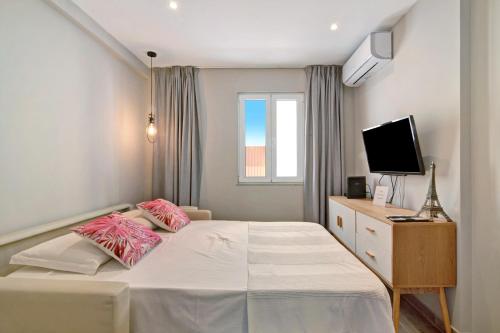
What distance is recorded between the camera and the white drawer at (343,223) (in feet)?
8.24

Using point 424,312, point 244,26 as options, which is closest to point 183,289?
point 424,312

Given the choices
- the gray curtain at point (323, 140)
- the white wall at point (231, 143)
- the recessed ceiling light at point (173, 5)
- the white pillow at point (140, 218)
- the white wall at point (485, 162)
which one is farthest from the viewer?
the white wall at point (231, 143)

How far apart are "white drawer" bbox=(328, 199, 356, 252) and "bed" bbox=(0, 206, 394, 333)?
3.16ft

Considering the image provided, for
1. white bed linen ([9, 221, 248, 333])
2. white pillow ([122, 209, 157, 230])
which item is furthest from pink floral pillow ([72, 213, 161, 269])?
white pillow ([122, 209, 157, 230])

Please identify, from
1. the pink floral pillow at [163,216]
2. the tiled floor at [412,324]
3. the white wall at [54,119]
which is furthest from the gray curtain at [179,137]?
the tiled floor at [412,324]

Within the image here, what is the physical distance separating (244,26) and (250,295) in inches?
96.3

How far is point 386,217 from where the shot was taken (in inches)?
76.0

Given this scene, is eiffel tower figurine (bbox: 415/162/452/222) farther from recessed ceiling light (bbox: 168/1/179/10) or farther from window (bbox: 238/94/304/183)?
recessed ceiling light (bbox: 168/1/179/10)

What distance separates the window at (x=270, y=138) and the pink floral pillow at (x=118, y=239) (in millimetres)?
2038

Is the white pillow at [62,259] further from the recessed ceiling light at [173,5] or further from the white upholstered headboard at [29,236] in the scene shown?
the recessed ceiling light at [173,5]

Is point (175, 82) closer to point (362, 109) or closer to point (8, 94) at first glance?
point (8, 94)

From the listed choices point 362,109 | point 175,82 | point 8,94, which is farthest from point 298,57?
point 8,94

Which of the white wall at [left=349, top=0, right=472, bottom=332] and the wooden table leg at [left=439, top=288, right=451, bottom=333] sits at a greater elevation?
the white wall at [left=349, top=0, right=472, bottom=332]

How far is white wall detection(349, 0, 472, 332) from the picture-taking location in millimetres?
1746
